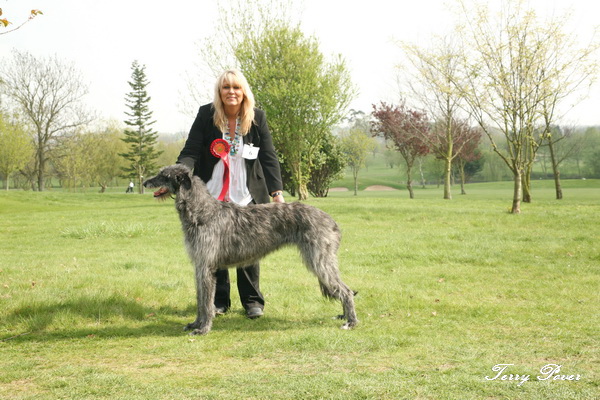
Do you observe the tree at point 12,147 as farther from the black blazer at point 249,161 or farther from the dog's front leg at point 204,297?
the dog's front leg at point 204,297

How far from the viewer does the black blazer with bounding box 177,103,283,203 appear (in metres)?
5.94

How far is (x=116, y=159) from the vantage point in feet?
194

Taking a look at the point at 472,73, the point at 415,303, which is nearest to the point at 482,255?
the point at 415,303

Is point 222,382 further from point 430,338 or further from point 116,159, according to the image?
point 116,159

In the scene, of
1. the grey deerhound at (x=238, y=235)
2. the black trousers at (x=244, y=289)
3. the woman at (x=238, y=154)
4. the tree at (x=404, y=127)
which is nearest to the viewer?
the grey deerhound at (x=238, y=235)

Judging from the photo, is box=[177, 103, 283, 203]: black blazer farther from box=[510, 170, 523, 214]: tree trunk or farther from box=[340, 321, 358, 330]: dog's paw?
box=[510, 170, 523, 214]: tree trunk

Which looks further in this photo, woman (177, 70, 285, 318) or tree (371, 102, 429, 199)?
tree (371, 102, 429, 199)

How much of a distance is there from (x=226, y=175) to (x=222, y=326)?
1.87 m

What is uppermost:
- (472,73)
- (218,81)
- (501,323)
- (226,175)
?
(472,73)

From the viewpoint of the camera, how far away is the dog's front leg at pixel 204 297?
530 centimetres

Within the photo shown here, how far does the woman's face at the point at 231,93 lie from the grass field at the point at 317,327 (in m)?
2.75

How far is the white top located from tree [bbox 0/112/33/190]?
4860 cm

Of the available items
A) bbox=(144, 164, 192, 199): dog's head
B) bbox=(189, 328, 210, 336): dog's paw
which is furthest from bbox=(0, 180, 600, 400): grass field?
bbox=(144, 164, 192, 199): dog's head
